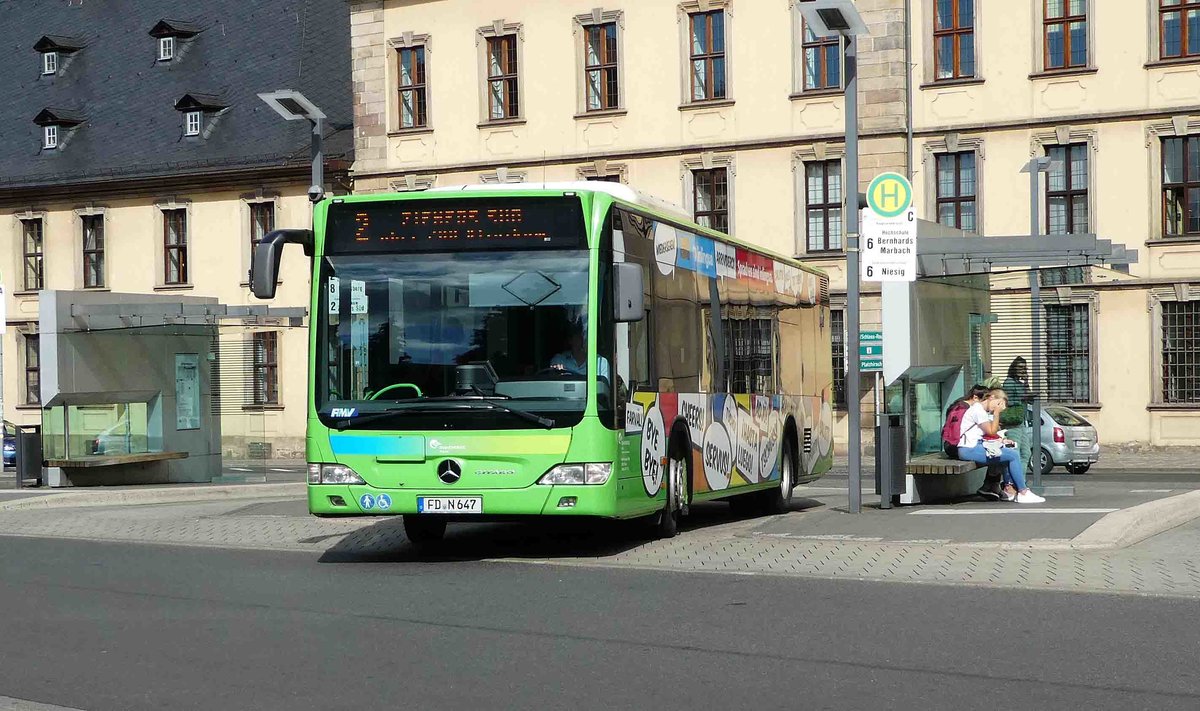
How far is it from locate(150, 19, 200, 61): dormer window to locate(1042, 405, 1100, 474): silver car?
3115 cm

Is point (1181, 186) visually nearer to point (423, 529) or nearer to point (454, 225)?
point (423, 529)

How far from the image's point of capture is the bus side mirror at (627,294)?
14039 mm

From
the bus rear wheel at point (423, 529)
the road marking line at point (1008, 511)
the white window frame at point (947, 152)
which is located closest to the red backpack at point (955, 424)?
the road marking line at point (1008, 511)

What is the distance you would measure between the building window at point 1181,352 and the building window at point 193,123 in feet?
90.5

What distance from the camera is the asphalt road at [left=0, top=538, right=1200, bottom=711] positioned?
26.1 feet

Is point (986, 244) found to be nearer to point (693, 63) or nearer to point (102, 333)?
point (102, 333)

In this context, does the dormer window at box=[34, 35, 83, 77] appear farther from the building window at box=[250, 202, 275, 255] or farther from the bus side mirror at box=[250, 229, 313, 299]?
the bus side mirror at box=[250, 229, 313, 299]

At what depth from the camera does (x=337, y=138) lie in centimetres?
4984

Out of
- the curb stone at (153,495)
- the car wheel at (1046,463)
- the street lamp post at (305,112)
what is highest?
the street lamp post at (305,112)

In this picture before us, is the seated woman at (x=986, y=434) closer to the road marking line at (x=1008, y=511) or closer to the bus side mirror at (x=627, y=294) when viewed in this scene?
the road marking line at (x=1008, y=511)

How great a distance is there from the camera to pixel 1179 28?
126ft

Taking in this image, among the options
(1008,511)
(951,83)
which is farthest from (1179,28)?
(1008,511)

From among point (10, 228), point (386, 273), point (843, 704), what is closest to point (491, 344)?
point (386, 273)

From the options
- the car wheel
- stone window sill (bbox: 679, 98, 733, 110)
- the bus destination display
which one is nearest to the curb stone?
the bus destination display
